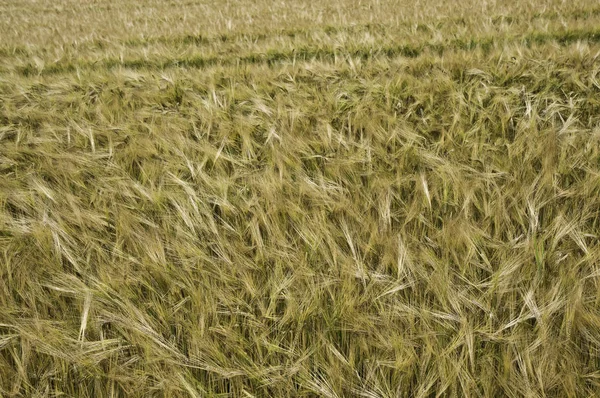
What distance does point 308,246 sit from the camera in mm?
986

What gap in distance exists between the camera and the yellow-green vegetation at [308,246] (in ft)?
2.36

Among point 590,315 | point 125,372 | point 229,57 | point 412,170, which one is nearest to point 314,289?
point 125,372

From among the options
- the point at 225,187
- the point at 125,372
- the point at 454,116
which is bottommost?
the point at 125,372

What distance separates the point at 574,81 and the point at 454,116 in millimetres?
895

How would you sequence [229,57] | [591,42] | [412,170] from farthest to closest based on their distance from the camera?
[229,57] → [591,42] → [412,170]

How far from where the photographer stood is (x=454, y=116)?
1.70m

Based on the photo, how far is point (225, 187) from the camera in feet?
4.04

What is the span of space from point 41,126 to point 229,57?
7.53 ft

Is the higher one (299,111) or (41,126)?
(299,111)

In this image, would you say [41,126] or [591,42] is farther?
[591,42]

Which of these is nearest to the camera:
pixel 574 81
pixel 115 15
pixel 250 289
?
pixel 250 289

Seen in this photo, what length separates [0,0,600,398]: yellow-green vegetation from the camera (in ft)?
2.36

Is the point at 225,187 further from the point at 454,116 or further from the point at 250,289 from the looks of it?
the point at 454,116

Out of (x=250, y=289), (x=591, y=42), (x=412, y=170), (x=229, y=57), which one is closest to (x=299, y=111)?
(x=412, y=170)
